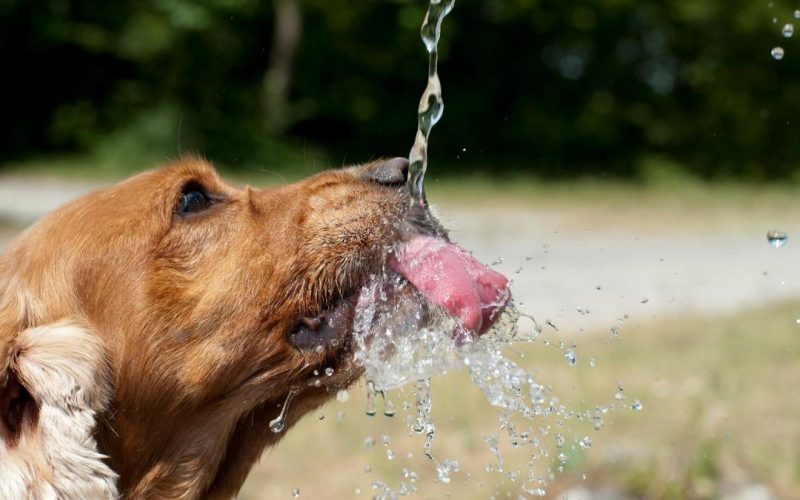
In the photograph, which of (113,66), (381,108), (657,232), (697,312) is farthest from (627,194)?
(113,66)

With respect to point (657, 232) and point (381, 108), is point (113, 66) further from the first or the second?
point (657, 232)

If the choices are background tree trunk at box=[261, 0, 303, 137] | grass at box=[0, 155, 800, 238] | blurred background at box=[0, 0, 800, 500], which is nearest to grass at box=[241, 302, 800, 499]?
blurred background at box=[0, 0, 800, 500]

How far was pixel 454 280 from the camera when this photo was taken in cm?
346

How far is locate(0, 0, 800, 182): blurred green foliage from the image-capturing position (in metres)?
22.9

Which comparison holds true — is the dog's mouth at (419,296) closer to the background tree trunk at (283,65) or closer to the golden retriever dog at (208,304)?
the golden retriever dog at (208,304)

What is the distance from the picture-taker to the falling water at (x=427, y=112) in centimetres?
372

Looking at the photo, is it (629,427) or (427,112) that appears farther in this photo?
(629,427)

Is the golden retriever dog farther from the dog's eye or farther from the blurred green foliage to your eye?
the blurred green foliage

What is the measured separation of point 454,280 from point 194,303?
0.87 m

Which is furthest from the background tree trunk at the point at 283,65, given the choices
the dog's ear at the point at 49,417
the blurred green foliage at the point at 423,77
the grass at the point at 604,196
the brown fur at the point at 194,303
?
the dog's ear at the point at 49,417

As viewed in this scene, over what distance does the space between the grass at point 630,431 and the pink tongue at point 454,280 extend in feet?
1.98

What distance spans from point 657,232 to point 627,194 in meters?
4.35

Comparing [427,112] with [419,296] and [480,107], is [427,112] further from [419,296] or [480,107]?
[480,107]

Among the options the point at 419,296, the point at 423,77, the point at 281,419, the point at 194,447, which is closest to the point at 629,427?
the point at 419,296
